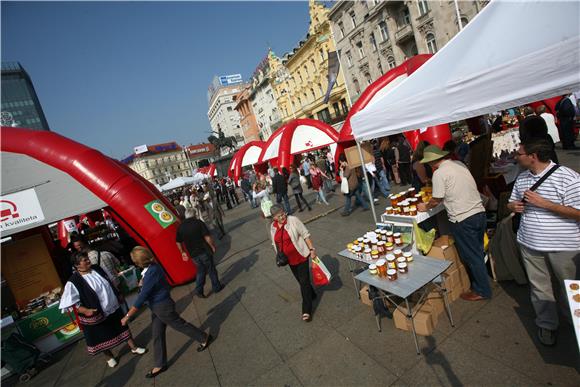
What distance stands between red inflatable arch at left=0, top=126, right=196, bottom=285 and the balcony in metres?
25.1

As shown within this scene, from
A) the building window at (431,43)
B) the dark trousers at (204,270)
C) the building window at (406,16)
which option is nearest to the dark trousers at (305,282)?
the dark trousers at (204,270)

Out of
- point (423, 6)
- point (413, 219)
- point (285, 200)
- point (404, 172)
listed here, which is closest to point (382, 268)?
point (413, 219)

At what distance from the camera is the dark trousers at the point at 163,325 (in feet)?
Answer: 12.0

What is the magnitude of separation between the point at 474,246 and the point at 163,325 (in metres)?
3.87

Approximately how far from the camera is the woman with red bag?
391 cm

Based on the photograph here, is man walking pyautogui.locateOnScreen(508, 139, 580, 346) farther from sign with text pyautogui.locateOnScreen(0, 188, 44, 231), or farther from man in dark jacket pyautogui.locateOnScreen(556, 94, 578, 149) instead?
man in dark jacket pyautogui.locateOnScreen(556, 94, 578, 149)

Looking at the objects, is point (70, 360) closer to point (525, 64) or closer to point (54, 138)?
point (54, 138)

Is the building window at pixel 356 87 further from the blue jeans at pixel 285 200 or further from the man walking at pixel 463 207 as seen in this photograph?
the man walking at pixel 463 207

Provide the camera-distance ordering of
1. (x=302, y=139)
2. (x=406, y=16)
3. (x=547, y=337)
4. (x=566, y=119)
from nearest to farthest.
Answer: (x=547, y=337) < (x=566, y=119) < (x=302, y=139) < (x=406, y=16)

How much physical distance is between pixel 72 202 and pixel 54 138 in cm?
141

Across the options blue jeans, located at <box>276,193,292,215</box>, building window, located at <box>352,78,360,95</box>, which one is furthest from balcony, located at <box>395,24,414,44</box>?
blue jeans, located at <box>276,193,292,215</box>

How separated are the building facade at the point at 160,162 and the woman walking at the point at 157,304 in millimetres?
100110

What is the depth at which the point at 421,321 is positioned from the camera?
10.6 feet

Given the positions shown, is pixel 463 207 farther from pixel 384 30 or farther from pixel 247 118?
pixel 247 118
